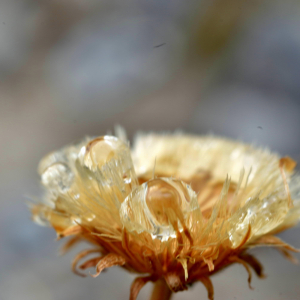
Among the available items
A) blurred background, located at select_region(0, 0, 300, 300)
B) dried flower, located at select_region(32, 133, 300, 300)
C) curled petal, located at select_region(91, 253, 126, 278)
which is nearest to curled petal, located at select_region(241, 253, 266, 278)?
dried flower, located at select_region(32, 133, 300, 300)

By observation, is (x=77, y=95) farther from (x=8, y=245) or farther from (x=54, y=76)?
(x=8, y=245)

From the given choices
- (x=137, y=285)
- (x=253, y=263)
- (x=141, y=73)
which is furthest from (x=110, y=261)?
(x=141, y=73)

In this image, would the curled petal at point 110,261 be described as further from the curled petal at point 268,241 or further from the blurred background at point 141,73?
the blurred background at point 141,73

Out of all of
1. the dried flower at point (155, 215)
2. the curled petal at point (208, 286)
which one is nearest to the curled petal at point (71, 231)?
the dried flower at point (155, 215)

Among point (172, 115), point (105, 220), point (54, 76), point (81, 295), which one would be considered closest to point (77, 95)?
point (54, 76)

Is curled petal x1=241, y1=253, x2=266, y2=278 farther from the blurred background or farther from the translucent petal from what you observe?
the blurred background

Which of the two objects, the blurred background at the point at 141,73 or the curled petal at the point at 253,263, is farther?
the blurred background at the point at 141,73

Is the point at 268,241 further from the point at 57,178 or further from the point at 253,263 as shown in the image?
the point at 57,178
